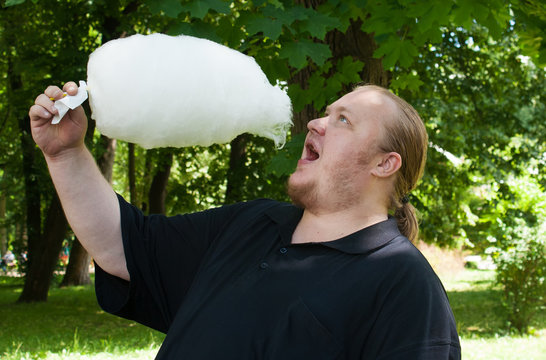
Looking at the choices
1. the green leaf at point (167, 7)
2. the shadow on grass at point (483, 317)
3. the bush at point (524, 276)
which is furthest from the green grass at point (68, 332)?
the bush at point (524, 276)

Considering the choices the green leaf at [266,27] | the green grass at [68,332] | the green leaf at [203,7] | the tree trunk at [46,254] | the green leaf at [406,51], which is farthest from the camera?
the tree trunk at [46,254]

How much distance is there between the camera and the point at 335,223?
1.90 m

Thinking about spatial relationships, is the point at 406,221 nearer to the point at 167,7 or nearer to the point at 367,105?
the point at 367,105

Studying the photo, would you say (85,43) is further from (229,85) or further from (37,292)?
(229,85)

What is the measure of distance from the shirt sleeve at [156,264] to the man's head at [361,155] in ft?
1.25

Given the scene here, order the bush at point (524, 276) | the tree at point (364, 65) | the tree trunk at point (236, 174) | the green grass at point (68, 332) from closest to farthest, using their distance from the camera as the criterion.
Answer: the tree at point (364, 65), the green grass at point (68, 332), the bush at point (524, 276), the tree trunk at point (236, 174)

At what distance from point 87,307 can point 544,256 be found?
9097 millimetres

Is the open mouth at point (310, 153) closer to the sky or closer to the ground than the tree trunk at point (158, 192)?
closer to the sky

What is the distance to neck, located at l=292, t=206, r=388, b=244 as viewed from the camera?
187 cm

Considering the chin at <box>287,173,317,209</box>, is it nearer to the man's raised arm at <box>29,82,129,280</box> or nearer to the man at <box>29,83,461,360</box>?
the man at <box>29,83,461,360</box>

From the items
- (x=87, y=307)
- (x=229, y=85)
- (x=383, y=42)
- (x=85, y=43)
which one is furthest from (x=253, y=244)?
(x=87, y=307)

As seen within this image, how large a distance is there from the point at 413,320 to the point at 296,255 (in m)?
0.43

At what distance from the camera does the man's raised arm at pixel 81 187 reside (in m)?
1.83

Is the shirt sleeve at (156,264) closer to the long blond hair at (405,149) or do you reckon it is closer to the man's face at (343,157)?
the man's face at (343,157)
